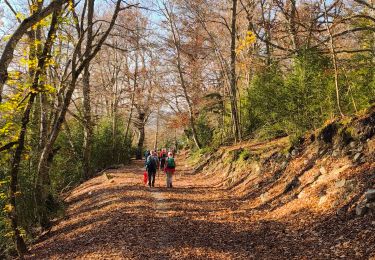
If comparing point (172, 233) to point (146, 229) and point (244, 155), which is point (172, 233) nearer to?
point (146, 229)

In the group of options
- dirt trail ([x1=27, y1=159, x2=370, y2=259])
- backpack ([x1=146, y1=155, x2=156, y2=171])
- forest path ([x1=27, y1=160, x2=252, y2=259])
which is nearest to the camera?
dirt trail ([x1=27, y1=159, x2=370, y2=259])

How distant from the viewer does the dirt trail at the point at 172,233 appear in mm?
7941

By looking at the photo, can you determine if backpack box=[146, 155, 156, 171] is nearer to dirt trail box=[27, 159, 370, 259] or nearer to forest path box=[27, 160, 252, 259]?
forest path box=[27, 160, 252, 259]

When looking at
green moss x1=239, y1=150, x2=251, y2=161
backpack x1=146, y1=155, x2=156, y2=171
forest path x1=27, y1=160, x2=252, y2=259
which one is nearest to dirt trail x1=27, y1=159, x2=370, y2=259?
forest path x1=27, y1=160, x2=252, y2=259

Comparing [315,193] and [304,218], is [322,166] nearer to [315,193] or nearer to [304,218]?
[315,193]

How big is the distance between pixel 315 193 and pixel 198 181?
34.0 ft

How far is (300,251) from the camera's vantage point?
7.58 m

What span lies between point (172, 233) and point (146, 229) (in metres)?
0.75

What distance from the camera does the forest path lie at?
828 cm

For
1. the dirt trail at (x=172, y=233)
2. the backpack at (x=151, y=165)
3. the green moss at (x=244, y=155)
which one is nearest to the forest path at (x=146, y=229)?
the dirt trail at (x=172, y=233)

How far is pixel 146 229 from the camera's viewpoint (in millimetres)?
9883

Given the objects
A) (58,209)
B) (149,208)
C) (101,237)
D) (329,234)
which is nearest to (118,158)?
(58,209)

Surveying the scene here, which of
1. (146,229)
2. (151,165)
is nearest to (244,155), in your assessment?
(151,165)

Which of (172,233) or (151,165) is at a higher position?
(151,165)
